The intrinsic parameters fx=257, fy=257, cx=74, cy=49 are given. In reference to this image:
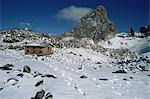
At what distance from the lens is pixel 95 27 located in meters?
124

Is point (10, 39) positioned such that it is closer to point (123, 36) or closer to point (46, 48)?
point (46, 48)

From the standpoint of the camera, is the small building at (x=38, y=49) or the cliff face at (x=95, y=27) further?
the cliff face at (x=95, y=27)

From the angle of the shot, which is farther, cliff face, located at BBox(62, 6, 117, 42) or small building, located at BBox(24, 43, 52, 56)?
cliff face, located at BBox(62, 6, 117, 42)

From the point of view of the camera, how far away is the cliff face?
117938 millimetres

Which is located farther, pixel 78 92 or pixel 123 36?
pixel 123 36

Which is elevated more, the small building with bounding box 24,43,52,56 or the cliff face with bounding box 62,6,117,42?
the cliff face with bounding box 62,6,117,42

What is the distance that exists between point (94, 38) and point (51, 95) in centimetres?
10107

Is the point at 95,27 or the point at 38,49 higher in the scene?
the point at 95,27

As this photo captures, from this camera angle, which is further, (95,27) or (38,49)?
(95,27)

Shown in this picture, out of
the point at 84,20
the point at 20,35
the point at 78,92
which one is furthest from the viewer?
the point at 84,20

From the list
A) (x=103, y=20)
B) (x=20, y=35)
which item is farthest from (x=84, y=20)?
(x=20, y=35)

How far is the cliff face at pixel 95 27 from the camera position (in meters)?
118

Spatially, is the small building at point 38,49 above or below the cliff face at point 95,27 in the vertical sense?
below

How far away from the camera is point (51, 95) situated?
17.0 metres
